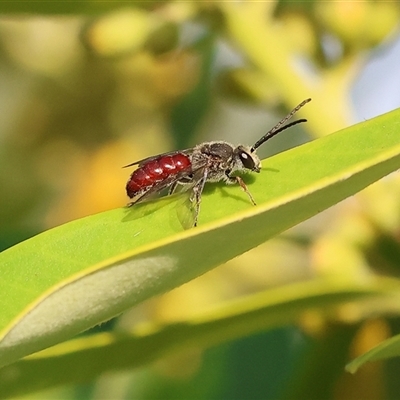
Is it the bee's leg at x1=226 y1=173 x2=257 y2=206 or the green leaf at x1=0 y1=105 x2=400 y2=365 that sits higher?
the bee's leg at x1=226 y1=173 x2=257 y2=206

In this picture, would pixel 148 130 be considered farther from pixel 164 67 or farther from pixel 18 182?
pixel 18 182

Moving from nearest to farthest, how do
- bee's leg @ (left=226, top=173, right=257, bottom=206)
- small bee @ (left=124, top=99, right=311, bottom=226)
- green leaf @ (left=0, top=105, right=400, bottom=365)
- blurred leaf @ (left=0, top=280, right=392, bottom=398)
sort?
green leaf @ (left=0, top=105, right=400, bottom=365) < bee's leg @ (left=226, top=173, right=257, bottom=206) < blurred leaf @ (left=0, top=280, right=392, bottom=398) < small bee @ (left=124, top=99, right=311, bottom=226)

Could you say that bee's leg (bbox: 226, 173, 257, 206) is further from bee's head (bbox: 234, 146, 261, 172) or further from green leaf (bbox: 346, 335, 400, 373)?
green leaf (bbox: 346, 335, 400, 373)

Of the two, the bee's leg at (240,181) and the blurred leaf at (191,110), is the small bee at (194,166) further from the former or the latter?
the blurred leaf at (191,110)

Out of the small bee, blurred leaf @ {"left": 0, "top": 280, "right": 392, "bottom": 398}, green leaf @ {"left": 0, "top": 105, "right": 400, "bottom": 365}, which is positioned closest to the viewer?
green leaf @ {"left": 0, "top": 105, "right": 400, "bottom": 365}

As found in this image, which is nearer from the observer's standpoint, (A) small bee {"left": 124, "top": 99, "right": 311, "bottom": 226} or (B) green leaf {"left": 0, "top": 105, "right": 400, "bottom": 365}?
(B) green leaf {"left": 0, "top": 105, "right": 400, "bottom": 365}

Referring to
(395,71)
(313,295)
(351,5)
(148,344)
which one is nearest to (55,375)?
(148,344)

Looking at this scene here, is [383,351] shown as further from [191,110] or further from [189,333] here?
[191,110]

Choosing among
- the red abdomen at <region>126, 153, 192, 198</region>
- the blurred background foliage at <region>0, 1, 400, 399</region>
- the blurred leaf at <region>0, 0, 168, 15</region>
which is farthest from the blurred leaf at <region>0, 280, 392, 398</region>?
the blurred leaf at <region>0, 0, 168, 15</region>
